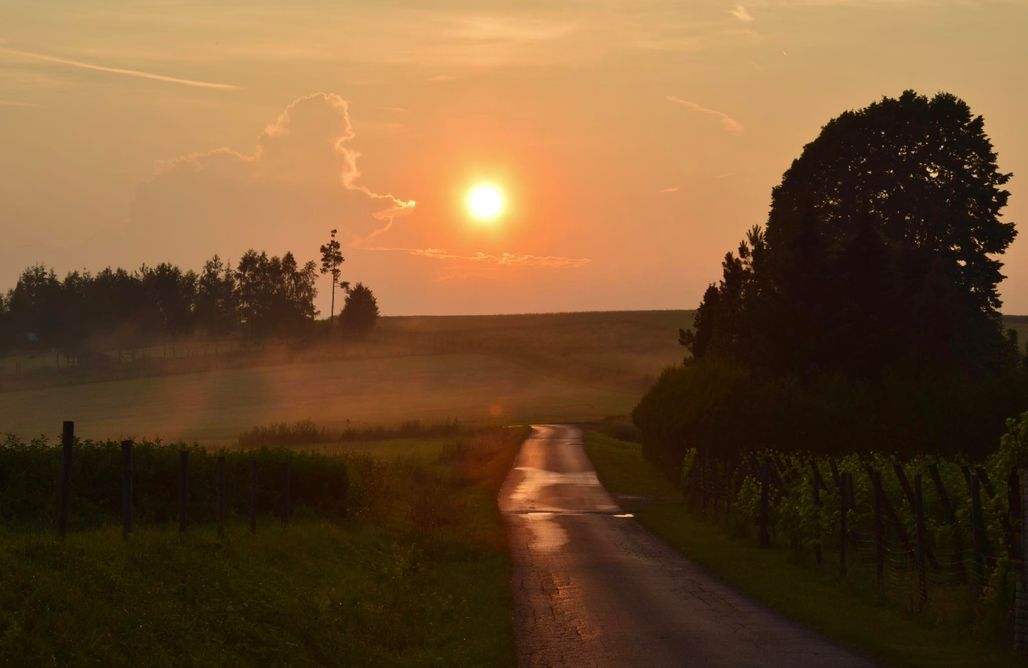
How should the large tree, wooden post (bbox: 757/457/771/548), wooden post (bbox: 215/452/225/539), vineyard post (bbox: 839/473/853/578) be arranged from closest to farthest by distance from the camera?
wooden post (bbox: 215/452/225/539), vineyard post (bbox: 839/473/853/578), wooden post (bbox: 757/457/771/548), the large tree

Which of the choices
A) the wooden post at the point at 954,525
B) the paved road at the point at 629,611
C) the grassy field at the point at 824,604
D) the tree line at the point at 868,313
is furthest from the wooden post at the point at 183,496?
the tree line at the point at 868,313

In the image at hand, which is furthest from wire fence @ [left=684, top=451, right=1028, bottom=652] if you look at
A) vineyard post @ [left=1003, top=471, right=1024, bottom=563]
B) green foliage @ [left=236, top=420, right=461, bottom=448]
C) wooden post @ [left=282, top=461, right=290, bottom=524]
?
green foliage @ [left=236, top=420, right=461, bottom=448]

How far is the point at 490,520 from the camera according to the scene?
42.7 meters

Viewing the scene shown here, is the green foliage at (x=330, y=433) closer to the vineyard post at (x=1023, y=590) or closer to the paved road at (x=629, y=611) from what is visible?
the paved road at (x=629, y=611)

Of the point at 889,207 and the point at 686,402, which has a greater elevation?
the point at 889,207

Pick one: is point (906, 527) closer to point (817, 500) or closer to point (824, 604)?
point (817, 500)

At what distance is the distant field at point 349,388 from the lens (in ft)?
397

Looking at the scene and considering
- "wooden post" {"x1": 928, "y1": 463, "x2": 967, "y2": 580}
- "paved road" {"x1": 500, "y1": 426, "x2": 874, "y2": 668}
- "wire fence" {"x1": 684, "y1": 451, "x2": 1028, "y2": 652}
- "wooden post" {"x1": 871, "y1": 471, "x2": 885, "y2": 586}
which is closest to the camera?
"paved road" {"x1": 500, "y1": 426, "x2": 874, "y2": 668}

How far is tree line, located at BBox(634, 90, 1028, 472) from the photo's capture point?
52188mm

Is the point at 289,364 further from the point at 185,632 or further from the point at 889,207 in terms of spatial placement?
the point at 185,632

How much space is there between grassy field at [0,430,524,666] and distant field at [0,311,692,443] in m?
72.5

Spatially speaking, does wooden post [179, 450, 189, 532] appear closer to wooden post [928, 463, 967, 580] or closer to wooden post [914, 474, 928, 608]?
wooden post [914, 474, 928, 608]

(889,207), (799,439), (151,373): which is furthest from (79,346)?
(799,439)

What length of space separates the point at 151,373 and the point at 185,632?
152 m
